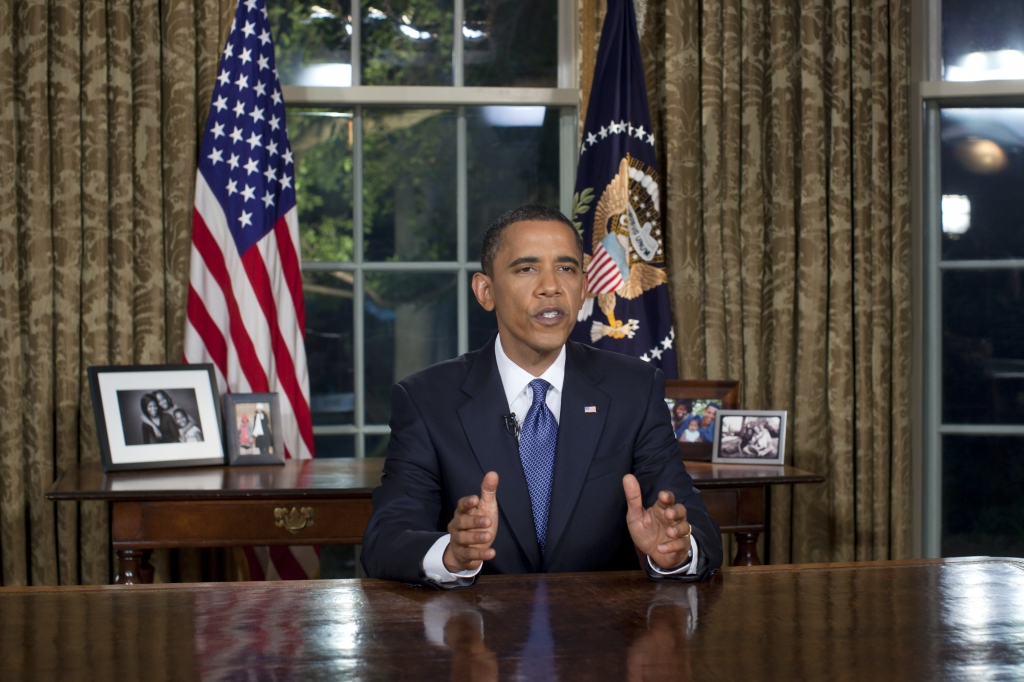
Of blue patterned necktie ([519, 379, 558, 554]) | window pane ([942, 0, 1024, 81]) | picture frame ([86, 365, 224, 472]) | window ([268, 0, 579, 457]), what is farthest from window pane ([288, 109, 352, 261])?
window pane ([942, 0, 1024, 81])

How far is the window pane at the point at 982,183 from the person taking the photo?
143 inches

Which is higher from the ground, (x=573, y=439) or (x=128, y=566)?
(x=573, y=439)

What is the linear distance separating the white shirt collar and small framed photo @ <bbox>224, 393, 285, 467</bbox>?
4.47 feet

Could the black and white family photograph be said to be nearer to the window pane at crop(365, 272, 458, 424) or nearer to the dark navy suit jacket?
the window pane at crop(365, 272, 458, 424)

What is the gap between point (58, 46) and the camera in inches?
125

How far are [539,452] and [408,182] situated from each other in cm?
207

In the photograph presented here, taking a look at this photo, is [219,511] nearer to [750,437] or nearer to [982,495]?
[750,437]

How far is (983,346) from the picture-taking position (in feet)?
12.0

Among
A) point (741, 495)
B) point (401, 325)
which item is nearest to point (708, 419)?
point (741, 495)

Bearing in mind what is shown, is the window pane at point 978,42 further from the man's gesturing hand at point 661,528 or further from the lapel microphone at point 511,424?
the man's gesturing hand at point 661,528

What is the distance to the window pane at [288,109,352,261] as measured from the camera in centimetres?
360

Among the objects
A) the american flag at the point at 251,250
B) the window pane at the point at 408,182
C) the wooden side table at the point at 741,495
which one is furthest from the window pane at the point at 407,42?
the wooden side table at the point at 741,495

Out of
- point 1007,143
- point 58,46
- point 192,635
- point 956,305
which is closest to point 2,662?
point 192,635

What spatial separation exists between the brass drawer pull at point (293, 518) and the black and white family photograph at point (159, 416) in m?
Result: 0.50
